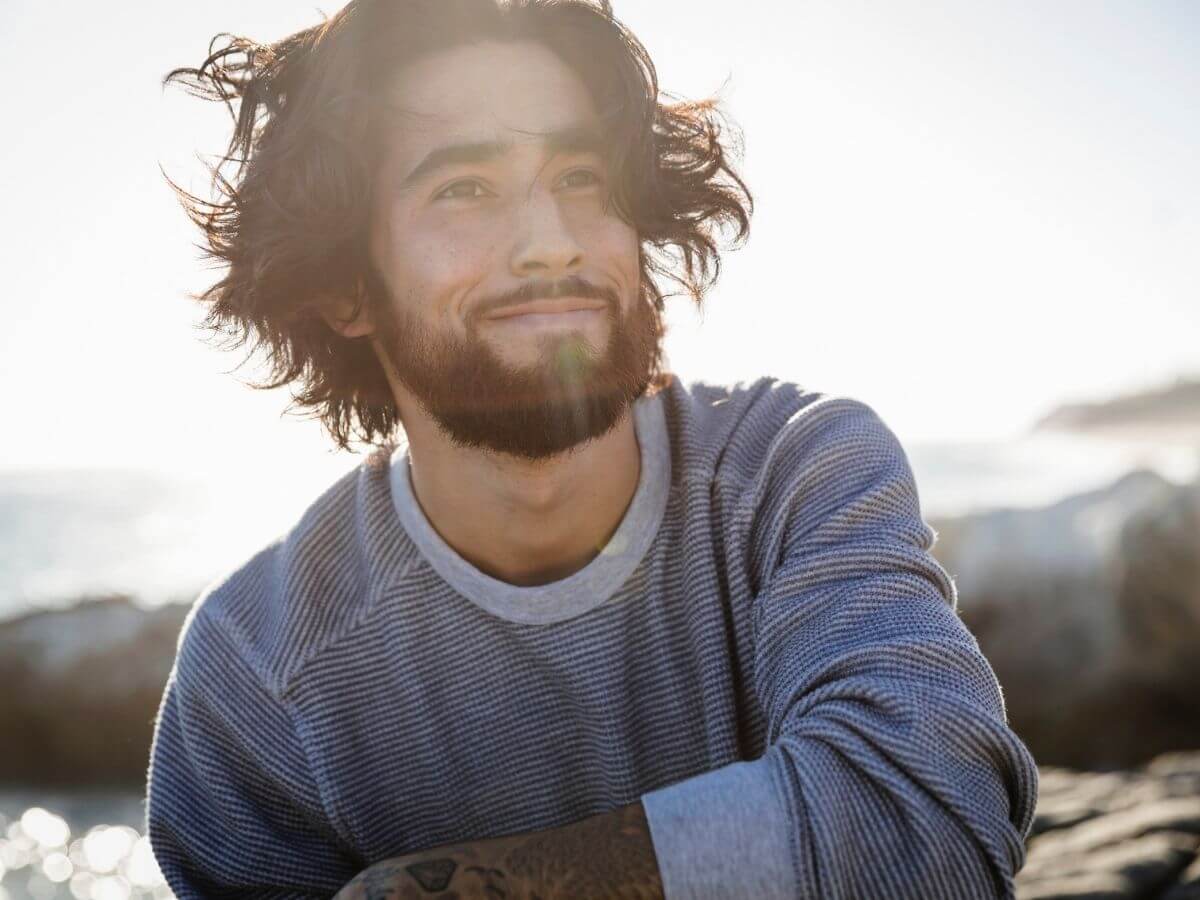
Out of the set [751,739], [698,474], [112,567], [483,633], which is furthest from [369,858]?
[112,567]

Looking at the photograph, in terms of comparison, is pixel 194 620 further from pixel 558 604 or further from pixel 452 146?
pixel 452 146

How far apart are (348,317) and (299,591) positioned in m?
0.79

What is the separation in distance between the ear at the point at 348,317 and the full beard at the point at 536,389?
394 millimetres

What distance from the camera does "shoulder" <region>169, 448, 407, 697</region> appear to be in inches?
85.0

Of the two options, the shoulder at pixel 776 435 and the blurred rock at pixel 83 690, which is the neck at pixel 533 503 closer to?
the shoulder at pixel 776 435

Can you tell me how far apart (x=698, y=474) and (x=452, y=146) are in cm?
89

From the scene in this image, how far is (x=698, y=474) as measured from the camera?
6.96ft

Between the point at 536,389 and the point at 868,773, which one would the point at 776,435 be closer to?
the point at 536,389

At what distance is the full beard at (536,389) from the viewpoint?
2.14 metres

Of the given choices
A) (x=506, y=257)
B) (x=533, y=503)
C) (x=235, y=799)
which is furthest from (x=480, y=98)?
(x=235, y=799)

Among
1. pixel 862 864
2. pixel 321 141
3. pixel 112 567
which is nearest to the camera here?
pixel 862 864

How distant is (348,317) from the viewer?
2.68 m

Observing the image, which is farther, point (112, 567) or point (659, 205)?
point (112, 567)

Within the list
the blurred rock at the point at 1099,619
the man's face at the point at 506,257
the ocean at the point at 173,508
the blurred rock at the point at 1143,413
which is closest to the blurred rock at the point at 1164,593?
the blurred rock at the point at 1099,619
